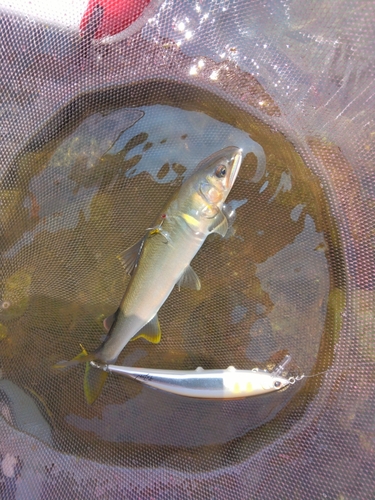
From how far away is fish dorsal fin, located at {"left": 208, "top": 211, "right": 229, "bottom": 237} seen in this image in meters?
2.06

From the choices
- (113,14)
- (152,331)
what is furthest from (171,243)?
(113,14)

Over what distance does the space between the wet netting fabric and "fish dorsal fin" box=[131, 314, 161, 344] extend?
168mm

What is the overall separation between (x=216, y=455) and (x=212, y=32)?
2347mm

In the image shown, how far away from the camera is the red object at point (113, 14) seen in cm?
202

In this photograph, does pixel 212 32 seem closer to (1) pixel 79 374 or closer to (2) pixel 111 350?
(2) pixel 111 350

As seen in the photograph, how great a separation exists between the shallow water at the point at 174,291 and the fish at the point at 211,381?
0.30 ft

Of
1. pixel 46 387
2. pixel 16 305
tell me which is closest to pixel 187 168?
pixel 16 305

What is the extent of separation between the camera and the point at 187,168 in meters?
2.27

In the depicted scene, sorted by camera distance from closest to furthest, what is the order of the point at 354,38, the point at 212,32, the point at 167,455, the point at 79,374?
1. the point at 354,38
2. the point at 212,32
3. the point at 167,455
4. the point at 79,374

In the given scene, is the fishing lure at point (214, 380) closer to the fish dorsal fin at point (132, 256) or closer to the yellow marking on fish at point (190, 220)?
the fish dorsal fin at point (132, 256)

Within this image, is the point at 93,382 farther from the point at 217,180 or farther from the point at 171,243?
the point at 217,180

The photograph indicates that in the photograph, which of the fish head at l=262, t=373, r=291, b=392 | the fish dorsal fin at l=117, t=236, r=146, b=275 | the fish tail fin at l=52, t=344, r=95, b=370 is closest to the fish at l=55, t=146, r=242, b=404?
the fish dorsal fin at l=117, t=236, r=146, b=275

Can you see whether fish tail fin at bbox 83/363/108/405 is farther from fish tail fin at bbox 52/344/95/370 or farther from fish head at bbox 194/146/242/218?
fish head at bbox 194/146/242/218

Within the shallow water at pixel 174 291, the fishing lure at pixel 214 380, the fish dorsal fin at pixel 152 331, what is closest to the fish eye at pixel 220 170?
the shallow water at pixel 174 291
